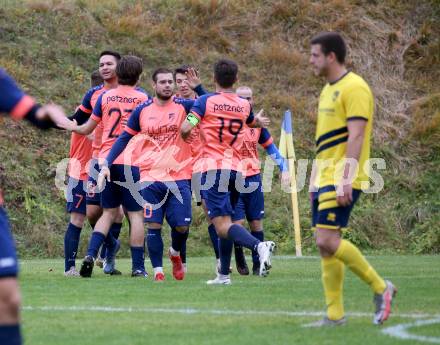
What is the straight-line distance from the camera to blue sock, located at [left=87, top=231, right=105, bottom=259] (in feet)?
38.6

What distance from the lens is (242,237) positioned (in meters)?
10.5

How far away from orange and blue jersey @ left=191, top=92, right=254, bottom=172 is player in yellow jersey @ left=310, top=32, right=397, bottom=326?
10.5 ft

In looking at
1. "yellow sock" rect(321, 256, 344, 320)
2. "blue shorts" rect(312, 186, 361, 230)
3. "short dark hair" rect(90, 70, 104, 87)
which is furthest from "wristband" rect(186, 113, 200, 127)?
"yellow sock" rect(321, 256, 344, 320)

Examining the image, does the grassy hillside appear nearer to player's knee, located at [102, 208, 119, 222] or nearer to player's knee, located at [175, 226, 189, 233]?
player's knee, located at [102, 208, 119, 222]

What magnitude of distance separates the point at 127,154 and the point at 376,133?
39.7ft

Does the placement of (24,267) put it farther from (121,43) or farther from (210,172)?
(121,43)

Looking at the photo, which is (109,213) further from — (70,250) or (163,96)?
(163,96)

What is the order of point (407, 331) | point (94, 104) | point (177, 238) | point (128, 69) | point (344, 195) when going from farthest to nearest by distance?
point (94, 104), point (128, 69), point (177, 238), point (344, 195), point (407, 331)

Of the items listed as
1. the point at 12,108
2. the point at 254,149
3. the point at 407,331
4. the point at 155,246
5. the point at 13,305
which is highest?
the point at 254,149

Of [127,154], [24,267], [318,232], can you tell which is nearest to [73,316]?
[318,232]

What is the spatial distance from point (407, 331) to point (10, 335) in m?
2.98

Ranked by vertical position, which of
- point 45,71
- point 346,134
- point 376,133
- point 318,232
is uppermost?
point 45,71

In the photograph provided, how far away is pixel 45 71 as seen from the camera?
23.2m

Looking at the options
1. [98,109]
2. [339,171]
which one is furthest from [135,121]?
[339,171]
